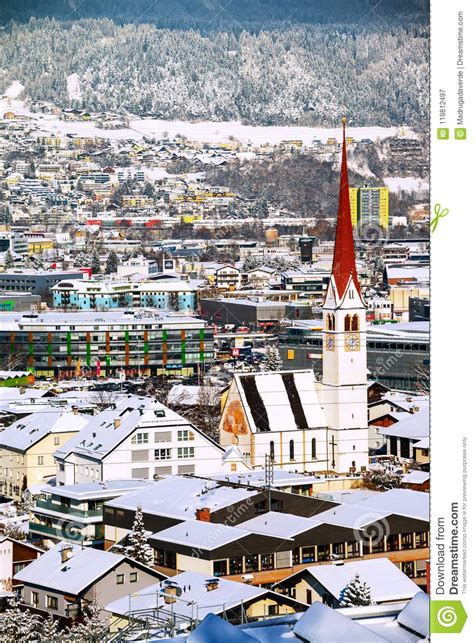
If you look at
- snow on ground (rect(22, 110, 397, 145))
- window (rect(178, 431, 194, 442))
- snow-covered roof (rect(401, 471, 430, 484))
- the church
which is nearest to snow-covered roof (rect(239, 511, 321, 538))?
snow-covered roof (rect(401, 471, 430, 484))

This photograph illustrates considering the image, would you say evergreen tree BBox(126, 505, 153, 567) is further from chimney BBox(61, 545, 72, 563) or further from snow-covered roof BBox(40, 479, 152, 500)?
snow-covered roof BBox(40, 479, 152, 500)

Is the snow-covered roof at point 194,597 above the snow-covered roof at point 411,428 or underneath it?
above

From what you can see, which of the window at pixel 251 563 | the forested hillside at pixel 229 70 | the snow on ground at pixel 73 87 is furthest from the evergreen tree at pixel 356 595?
the snow on ground at pixel 73 87

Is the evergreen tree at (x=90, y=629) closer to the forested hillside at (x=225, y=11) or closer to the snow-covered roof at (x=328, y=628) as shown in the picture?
the snow-covered roof at (x=328, y=628)

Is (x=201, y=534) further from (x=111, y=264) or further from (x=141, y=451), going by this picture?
(x=111, y=264)

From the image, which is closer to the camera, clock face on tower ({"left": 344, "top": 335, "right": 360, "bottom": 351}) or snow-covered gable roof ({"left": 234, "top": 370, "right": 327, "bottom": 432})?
snow-covered gable roof ({"left": 234, "top": 370, "right": 327, "bottom": 432})
